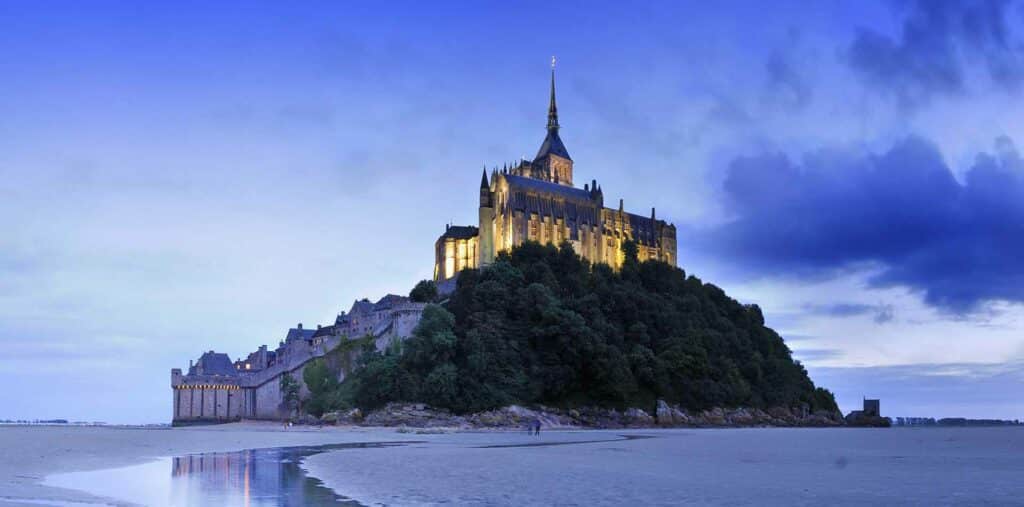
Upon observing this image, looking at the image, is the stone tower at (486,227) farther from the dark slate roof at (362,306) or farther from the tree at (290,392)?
the tree at (290,392)

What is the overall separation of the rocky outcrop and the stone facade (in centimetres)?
1031

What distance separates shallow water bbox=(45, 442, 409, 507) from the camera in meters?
18.8

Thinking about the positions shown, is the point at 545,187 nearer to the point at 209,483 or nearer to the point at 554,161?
the point at 554,161

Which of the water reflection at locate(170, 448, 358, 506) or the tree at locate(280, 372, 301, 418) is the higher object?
the water reflection at locate(170, 448, 358, 506)

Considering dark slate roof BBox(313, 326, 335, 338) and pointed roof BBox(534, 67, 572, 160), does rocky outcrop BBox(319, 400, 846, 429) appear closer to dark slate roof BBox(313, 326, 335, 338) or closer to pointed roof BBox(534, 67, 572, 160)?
dark slate roof BBox(313, 326, 335, 338)

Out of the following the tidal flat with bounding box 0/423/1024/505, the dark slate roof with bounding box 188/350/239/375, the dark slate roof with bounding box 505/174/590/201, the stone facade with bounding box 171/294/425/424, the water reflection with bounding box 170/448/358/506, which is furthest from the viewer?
the dark slate roof with bounding box 505/174/590/201

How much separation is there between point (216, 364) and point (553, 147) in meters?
60.1

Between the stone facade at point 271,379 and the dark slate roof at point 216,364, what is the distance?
10.3 meters

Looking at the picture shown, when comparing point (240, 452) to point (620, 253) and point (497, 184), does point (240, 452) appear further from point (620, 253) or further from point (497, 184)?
point (620, 253)

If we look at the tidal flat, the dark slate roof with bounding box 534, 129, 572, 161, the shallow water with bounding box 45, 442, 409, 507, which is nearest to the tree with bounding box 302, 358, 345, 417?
the tidal flat

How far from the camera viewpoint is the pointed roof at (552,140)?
443 ft

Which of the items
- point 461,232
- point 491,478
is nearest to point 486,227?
point 461,232

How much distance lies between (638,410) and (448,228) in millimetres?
46835

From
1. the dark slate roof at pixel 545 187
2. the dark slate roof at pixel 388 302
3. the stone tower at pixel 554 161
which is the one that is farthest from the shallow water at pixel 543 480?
the stone tower at pixel 554 161
